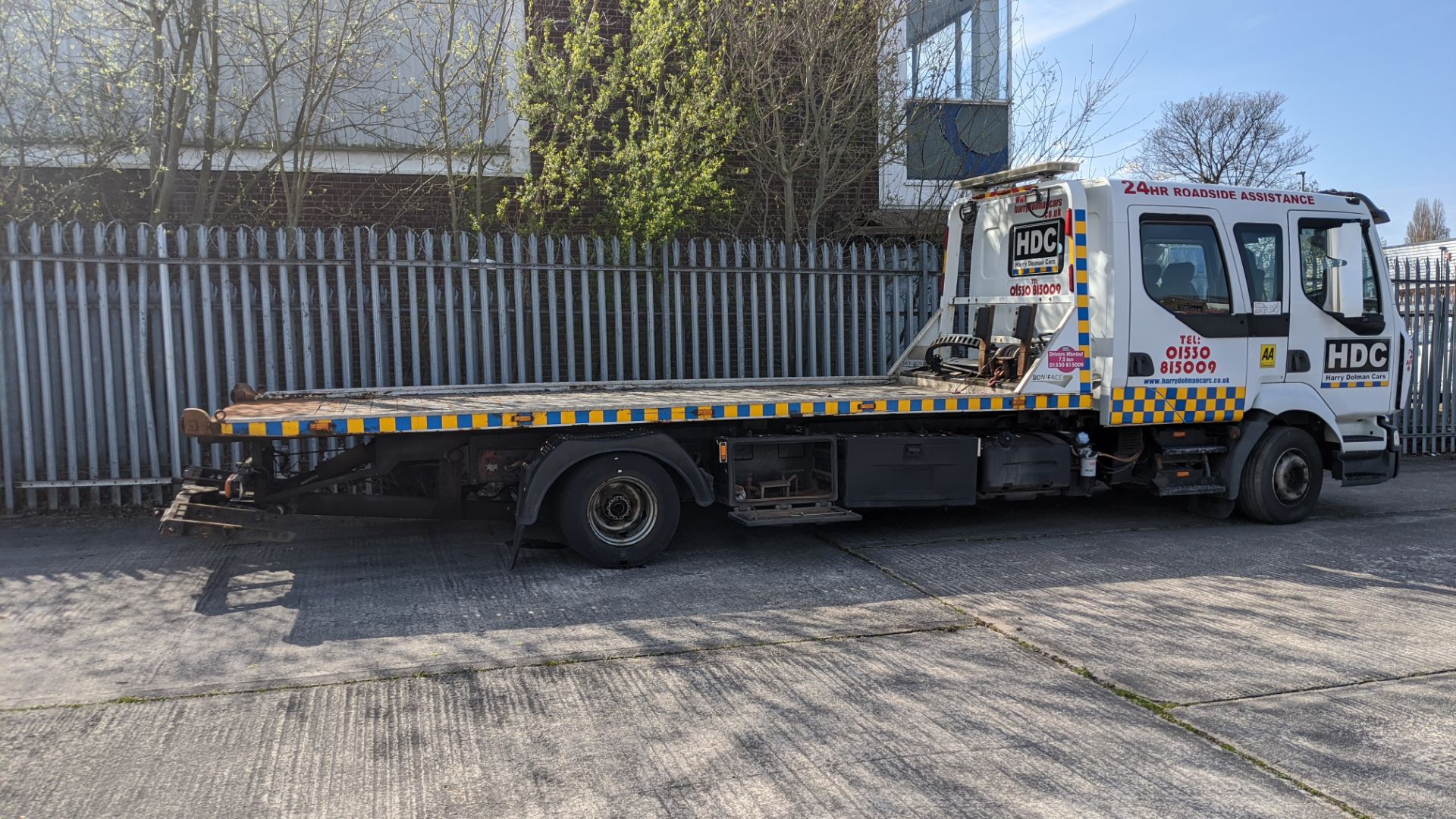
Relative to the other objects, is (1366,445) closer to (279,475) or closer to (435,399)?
(435,399)

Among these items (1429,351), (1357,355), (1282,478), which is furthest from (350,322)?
(1429,351)

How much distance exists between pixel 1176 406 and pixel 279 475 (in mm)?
6524

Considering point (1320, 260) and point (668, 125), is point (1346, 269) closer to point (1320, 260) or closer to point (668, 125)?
point (1320, 260)

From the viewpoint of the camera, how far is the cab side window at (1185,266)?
307 inches

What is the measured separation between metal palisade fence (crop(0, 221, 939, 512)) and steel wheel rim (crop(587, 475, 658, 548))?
2415mm

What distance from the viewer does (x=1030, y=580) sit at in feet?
21.8

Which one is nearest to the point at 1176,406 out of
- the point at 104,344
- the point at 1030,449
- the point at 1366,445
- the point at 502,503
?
the point at 1030,449

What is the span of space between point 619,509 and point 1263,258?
5336 mm

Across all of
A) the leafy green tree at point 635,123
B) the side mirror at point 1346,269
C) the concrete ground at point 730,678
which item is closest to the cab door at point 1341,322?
the side mirror at point 1346,269

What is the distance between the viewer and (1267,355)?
8.17m

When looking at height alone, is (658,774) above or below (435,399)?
below

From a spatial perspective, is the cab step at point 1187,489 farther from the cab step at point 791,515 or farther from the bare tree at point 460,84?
the bare tree at point 460,84

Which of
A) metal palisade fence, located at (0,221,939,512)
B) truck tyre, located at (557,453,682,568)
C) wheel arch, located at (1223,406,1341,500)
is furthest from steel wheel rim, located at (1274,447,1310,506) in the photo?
truck tyre, located at (557,453,682,568)

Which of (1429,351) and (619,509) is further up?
(1429,351)
